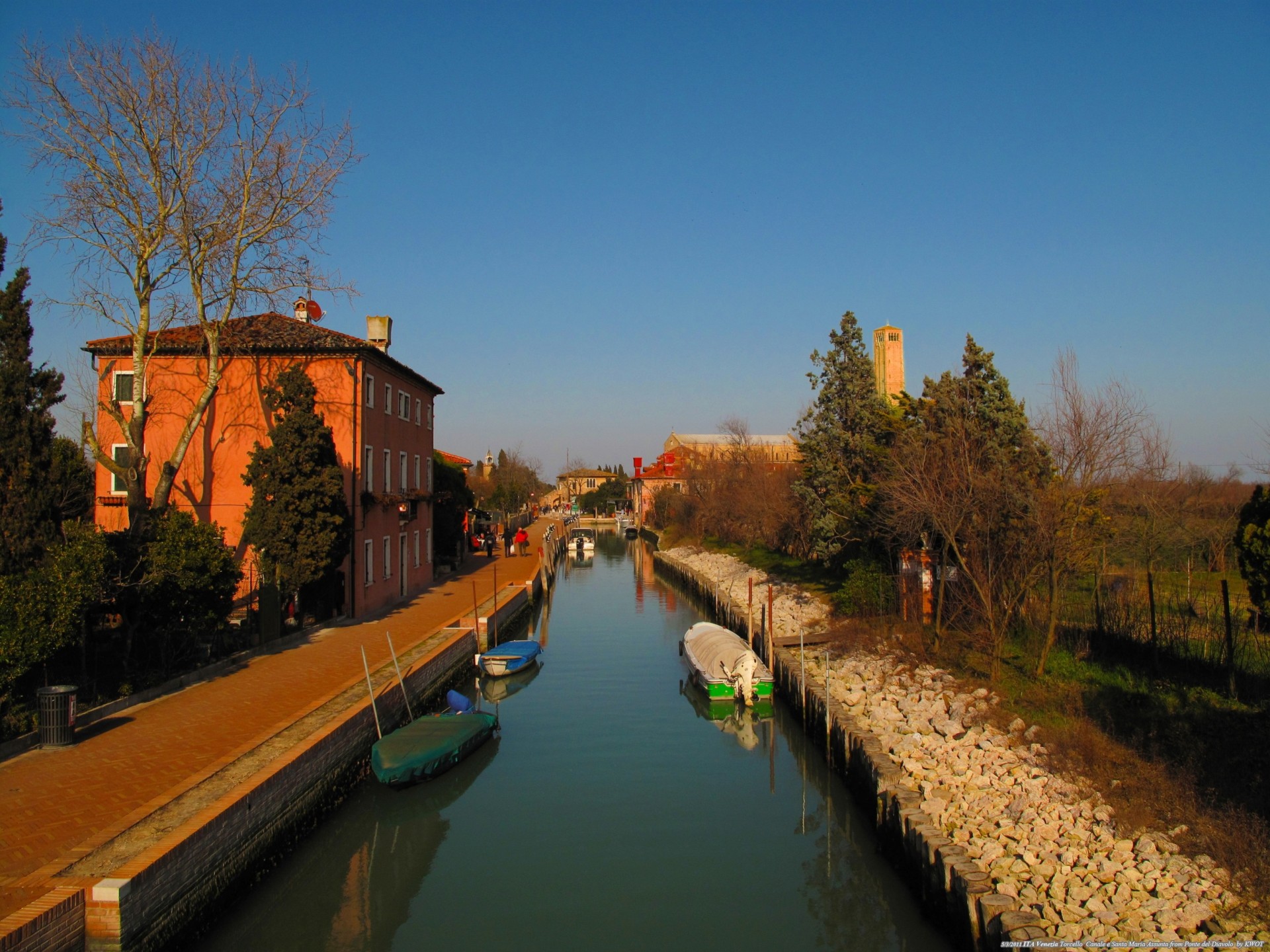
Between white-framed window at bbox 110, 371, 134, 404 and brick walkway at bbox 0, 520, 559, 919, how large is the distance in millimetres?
10215

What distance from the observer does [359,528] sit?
24594 millimetres

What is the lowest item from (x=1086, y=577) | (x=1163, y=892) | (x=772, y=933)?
(x=772, y=933)

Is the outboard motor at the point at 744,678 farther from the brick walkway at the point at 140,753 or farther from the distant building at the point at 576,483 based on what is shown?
the distant building at the point at 576,483

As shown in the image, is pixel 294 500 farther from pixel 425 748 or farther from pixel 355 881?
pixel 355 881

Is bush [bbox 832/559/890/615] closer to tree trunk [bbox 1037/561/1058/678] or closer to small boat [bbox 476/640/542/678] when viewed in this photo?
tree trunk [bbox 1037/561/1058/678]

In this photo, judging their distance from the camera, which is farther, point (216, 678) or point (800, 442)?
point (800, 442)

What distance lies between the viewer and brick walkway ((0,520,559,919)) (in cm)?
844

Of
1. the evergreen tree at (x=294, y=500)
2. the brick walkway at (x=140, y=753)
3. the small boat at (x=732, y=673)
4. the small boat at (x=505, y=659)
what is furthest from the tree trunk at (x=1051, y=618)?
the evergreen tree at (x=294, y=500)

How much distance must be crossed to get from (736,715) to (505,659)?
6.26 m

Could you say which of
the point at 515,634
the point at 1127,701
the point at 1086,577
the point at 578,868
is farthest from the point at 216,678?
the point at 1086,577

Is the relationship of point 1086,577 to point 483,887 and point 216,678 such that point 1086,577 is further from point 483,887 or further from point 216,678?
point 216,678

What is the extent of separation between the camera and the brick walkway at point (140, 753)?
8.44m

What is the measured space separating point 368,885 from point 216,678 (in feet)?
22.9

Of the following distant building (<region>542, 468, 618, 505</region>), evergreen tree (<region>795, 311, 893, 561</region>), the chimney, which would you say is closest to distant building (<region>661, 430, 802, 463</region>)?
evergreen tree (<region>795, 311, 893, 561</region>)
